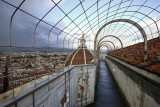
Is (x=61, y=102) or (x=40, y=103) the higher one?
(x=40, y=103)

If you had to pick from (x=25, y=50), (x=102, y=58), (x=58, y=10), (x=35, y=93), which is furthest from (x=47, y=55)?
(x=102, y=58)

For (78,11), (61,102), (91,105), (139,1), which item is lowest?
(91,105)

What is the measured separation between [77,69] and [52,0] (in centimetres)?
490

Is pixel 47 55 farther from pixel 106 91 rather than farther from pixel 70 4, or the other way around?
pixel 106 91

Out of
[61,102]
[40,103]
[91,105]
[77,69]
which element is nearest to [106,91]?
[91,105]

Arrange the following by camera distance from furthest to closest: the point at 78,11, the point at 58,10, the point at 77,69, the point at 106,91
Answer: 1. the point at 106,91
2. the point at 77,69
3. the point at 78,11
4. the point at 58,10

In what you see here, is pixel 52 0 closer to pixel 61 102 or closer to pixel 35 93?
pixel 35 93

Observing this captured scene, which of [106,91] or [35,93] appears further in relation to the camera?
[106,91]

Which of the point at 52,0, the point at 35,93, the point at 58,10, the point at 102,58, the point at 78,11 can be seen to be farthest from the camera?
the point at 102,58

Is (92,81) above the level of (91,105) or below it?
above

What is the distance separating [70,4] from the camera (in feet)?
15.2

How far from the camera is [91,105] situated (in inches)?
267

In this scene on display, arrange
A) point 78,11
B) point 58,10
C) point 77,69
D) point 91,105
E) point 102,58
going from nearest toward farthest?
1. point 58,10
2. point 78,11
3. point 77,69
4. point 91,105
5. point 102,58

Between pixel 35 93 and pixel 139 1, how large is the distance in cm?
1067
